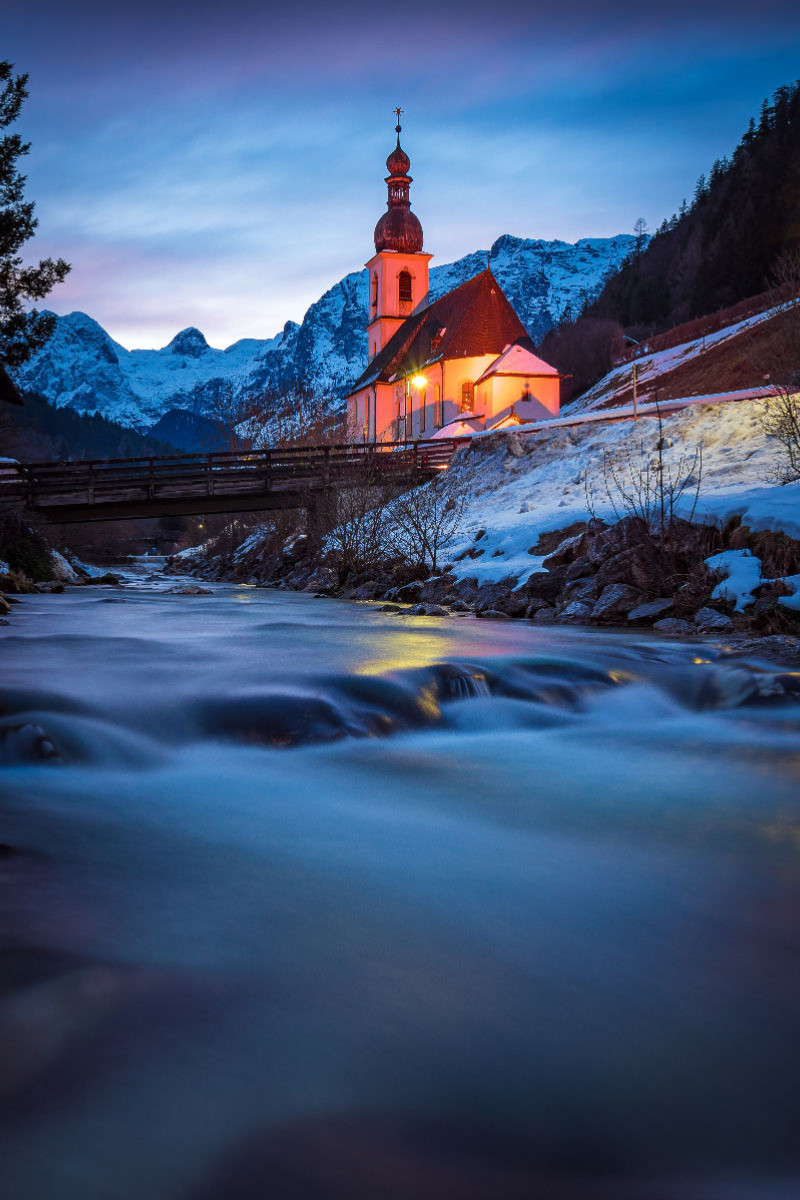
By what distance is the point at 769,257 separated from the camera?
74.2 m

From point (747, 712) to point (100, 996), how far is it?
658 cm

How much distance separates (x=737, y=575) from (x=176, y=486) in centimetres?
2198

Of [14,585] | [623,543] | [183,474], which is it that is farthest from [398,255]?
[623,543]

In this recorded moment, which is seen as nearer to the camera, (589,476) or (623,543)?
(623,543)

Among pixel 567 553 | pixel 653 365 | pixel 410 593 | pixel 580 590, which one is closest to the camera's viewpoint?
pixel 580 590

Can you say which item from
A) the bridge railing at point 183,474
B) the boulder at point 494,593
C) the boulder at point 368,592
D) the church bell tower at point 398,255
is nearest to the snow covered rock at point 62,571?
the bridge railing at point 183,474

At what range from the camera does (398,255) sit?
75000 millimetres

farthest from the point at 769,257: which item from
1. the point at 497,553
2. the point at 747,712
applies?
the point at 747,712

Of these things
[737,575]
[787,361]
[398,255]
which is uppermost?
[398,255]

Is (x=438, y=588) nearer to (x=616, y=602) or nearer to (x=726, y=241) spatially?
(x=616, y=602)

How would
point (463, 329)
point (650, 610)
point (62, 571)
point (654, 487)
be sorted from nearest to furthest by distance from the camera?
1. point (650, 610)
2. point (654, 487)
3. point (62, 571)
4. point (463, 329)

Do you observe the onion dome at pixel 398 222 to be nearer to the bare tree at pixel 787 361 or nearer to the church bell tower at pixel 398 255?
the church bell tower at pixel 398 255

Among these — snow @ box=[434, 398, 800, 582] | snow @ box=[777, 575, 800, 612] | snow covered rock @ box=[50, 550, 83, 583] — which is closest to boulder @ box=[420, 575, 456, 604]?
snow @ box=[434, 398, 800, 582]

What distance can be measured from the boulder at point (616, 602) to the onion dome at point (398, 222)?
67.3 meters
